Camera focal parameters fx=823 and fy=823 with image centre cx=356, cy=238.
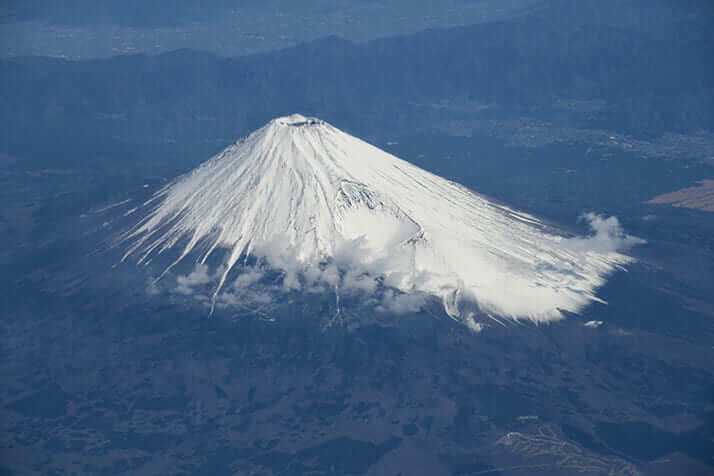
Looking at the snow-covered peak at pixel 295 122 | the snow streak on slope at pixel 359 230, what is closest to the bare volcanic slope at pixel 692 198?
the snow streak on slope at pixel 359 230

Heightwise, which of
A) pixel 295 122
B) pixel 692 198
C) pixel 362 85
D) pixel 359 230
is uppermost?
pixel 362 85

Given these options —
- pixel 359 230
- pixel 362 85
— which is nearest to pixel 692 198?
pixel 359 230

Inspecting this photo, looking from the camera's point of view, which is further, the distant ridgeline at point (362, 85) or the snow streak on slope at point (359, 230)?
the distant ridgeline at point (362, 85)

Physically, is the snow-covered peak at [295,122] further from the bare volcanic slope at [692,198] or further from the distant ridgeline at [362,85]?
the distant ridgeline at [362,85]

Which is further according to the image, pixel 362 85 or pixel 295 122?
pixel 362 85

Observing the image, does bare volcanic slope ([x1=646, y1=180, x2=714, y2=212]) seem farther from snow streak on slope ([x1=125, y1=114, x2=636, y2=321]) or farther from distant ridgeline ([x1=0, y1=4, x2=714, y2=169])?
distant ridgeline ([x1=0, y1=4, x2=714, y2=169])

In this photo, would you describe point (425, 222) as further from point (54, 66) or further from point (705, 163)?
point (54, 66)

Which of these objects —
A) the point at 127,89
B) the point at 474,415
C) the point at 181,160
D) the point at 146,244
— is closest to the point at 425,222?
the point at 474,415

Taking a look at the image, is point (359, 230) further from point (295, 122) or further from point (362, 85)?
point (362, 85)
